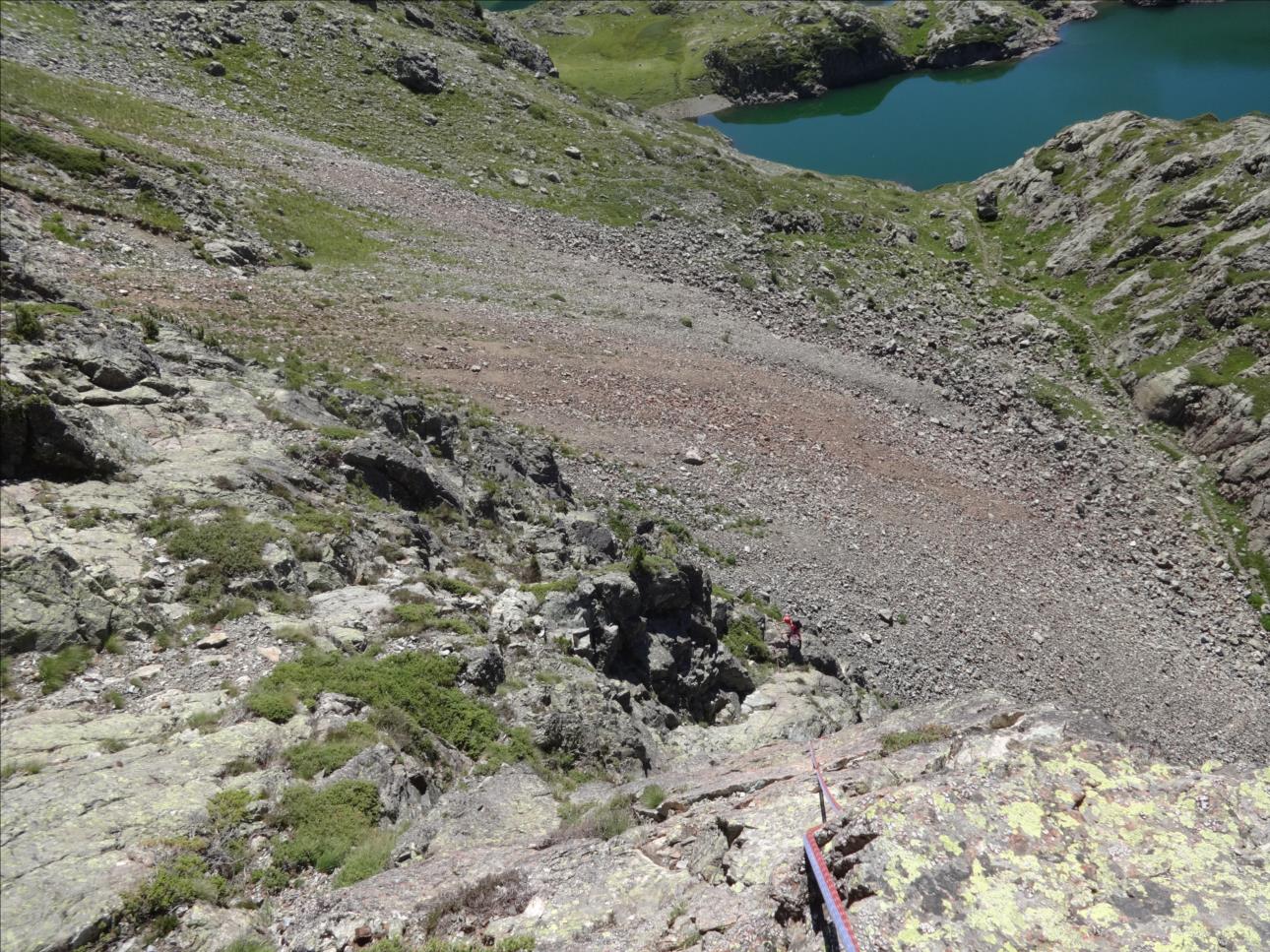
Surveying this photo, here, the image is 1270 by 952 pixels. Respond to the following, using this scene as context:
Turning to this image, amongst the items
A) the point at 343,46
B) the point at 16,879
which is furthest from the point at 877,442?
the point at 343,46

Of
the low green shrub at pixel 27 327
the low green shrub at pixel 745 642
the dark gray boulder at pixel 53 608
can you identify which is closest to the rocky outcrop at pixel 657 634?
the low green shrub at pixel 745 642

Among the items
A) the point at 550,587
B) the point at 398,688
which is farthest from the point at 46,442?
the point at 550,587

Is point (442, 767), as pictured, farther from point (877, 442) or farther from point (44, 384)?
point (877, 442)

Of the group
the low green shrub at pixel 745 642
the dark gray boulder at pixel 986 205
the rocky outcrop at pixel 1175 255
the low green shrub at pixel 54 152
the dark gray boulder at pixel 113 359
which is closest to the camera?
the dark gray boulder at pixel 113 359

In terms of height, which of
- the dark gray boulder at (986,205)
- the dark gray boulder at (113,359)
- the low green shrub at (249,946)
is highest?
the dark gray boulder at (986,205)

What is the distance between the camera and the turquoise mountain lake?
100500 millimetres

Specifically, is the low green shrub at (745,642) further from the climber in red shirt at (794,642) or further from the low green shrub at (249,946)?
the low green shrub at (249,946)

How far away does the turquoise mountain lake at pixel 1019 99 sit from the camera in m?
100

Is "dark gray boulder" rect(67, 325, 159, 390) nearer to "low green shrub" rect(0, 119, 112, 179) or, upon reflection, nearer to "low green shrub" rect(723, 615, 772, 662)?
"low green shrub" rect(723, 615, 772, 662)

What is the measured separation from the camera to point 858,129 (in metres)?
120

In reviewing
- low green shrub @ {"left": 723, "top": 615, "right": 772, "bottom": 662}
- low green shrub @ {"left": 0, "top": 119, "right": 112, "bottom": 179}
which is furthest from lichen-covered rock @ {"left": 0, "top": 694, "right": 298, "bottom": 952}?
low green shrub @ {"left": 0, "top": 119, "right": 112, "bottom": 179}

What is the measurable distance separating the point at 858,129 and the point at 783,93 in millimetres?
30731

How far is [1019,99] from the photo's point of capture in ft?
389

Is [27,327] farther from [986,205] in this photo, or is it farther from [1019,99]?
[1019,99]
